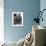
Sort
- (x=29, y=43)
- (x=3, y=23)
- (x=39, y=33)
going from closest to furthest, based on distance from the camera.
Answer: (x=39, y=33), (x=29, y=43), (x=3, y=23)

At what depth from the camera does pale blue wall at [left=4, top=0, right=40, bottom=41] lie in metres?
5.23

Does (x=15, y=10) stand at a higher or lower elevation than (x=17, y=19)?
higher

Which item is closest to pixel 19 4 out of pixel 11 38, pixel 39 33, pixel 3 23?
pixel 3 23

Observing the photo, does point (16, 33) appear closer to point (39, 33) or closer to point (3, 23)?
point (3, 23)

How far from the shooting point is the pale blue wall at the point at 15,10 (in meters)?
5.23

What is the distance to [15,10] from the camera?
5.26 meters

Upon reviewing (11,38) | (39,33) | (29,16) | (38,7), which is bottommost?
(11,38)

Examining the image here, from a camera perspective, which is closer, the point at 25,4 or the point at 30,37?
the point at 30,37

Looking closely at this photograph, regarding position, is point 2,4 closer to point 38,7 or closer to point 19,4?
point 19,4

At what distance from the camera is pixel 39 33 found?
2.58 meters

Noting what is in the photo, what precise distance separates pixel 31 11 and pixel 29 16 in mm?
211

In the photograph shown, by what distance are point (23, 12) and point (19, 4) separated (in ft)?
1.14

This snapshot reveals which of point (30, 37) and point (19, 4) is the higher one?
point (19, 4)

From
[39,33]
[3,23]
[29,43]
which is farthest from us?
[3,23]
